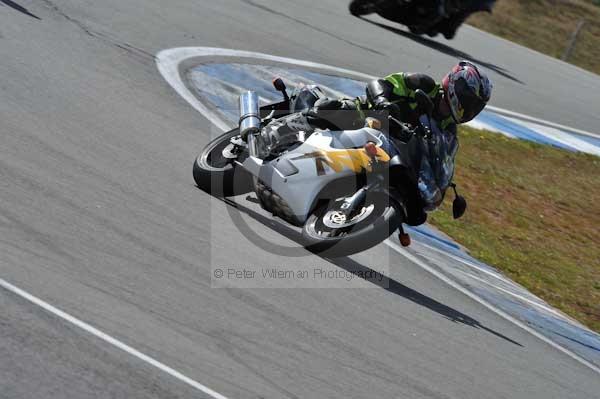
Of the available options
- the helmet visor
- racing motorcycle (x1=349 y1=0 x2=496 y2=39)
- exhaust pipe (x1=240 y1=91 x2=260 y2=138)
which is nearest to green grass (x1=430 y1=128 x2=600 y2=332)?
the helmet visor

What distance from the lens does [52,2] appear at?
1338 cm

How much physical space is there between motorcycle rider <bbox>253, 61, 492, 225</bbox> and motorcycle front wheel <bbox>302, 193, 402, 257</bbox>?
0.32 m

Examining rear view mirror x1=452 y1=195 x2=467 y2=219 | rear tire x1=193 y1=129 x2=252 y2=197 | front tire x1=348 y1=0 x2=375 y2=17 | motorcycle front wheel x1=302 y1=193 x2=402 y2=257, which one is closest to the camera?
motorcycle front wheel x1=302 y1=193 x2=402 y2=257

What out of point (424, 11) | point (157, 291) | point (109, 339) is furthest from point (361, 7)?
point (109, 339)

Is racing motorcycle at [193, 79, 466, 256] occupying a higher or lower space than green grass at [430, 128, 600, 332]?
higher

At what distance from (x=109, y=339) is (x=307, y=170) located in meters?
2.94

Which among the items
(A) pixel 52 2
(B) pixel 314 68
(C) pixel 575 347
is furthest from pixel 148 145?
(B) pixel 314 68

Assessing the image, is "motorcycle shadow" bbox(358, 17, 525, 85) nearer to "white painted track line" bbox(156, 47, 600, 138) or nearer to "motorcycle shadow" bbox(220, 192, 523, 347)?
"white painted track line" bbox(156, 47, 600, 138)

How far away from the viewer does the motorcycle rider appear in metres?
7.85

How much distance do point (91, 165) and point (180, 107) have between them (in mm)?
3102

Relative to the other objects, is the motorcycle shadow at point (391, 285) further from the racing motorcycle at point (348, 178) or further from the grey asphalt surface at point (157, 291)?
the racing motorcycle at point (348, 178)

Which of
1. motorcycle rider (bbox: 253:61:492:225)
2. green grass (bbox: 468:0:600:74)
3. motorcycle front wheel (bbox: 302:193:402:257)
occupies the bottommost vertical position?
green grass (bbox: 468:0:600:74)

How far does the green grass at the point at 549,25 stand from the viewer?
29438 millimetres

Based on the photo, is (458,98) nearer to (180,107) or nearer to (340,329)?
(340,329)
